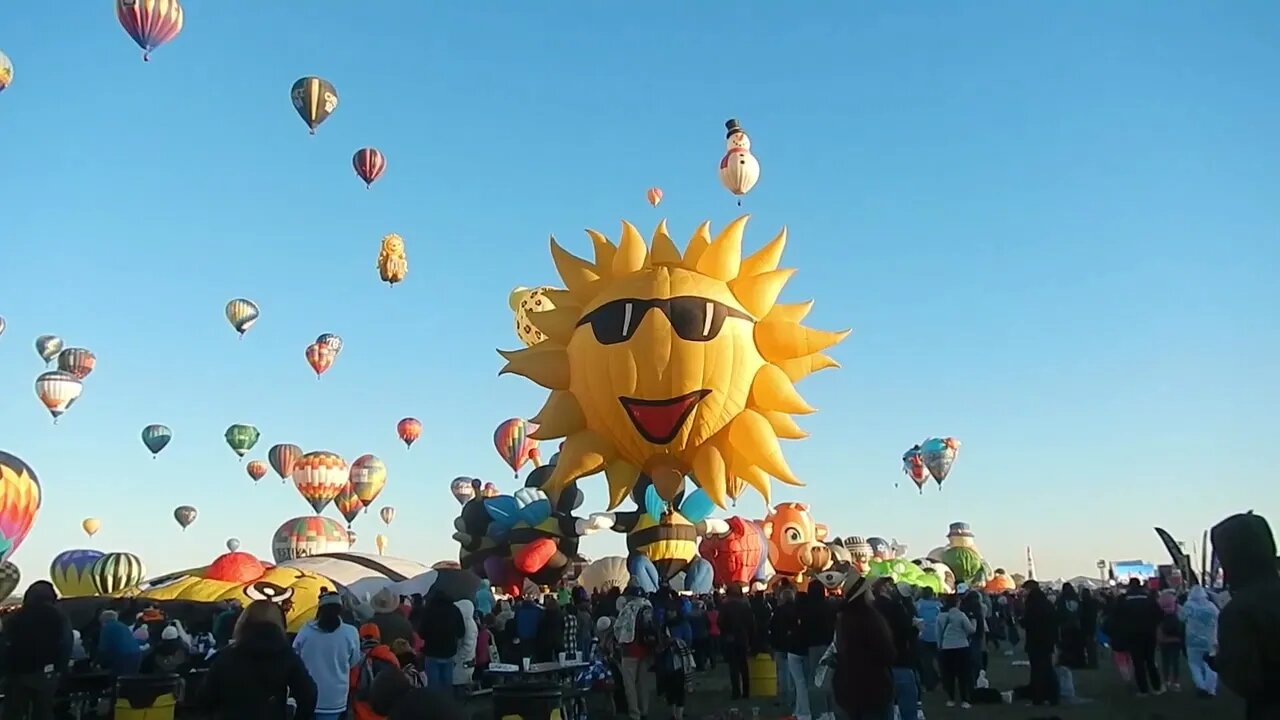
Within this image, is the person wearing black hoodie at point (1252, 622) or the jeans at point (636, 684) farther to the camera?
the jeans at point (636, 684)

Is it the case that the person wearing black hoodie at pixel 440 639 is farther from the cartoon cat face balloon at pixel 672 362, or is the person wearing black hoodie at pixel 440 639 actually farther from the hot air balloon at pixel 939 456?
the hot air balloon at pixel 939 456

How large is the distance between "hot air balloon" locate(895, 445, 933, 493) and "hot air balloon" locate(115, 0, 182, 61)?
3188cm

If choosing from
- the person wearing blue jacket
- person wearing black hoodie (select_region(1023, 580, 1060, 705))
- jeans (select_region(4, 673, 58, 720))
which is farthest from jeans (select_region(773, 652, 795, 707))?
jeans (select_region(4, 673, 58, 720))

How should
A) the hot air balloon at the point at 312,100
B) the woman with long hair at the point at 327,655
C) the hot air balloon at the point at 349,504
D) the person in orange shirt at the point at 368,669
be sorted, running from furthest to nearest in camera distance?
1. the hot air balloon at the point at 349,504
2. the hot air balloon at the point at 312,100
3. the woman with long hair at the point at 327,655
4. the person in orange shirt at the point at 368,669

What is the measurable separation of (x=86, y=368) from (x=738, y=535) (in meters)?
30.6

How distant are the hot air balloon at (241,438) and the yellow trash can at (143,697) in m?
37.7

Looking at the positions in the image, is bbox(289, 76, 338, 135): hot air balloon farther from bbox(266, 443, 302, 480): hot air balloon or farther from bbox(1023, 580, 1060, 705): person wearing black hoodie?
bbox(1023, 580, 1060, 705): person wearing black hoodie

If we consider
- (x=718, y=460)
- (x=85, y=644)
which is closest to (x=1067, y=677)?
(x=718, y=460)

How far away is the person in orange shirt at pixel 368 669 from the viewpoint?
5.80 m

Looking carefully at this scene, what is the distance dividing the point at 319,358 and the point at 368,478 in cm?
563

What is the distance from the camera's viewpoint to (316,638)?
247 inches

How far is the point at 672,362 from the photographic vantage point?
15.3 meters

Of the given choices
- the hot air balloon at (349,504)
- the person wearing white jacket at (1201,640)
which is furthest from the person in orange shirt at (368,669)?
the hot air balloon at (349,504)

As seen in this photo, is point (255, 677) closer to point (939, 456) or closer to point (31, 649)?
point (31, 649)
